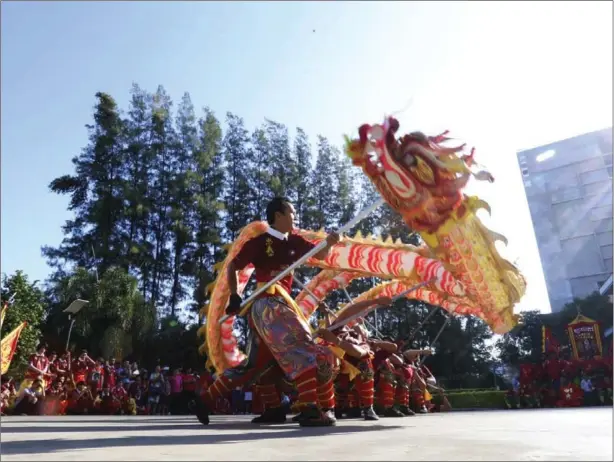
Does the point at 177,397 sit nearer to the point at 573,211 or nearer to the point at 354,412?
the point at 354,412

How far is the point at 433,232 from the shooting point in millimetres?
5852

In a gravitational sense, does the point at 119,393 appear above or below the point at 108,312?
below

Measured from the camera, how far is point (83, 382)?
1308 cm

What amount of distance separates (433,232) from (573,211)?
136 feet

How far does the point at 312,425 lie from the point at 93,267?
1913cm

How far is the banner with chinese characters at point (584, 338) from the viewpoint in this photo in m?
18.4

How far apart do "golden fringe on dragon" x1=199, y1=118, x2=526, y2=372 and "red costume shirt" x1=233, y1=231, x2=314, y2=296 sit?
110cm

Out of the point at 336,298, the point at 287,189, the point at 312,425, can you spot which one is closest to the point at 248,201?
the point at 287,189

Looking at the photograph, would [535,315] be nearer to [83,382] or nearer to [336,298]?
[336,298]

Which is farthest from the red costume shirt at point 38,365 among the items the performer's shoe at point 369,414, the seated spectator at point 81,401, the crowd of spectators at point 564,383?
the crowd of spectators at point 564,383

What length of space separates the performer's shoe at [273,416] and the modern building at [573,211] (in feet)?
126

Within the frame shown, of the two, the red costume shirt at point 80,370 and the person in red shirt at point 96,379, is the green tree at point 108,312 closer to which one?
the red costume shirt at point 80,370

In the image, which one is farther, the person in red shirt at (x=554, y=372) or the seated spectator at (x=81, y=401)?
the person in red shirt at (x=554, y=372)

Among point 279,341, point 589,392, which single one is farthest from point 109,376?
point 589,392
